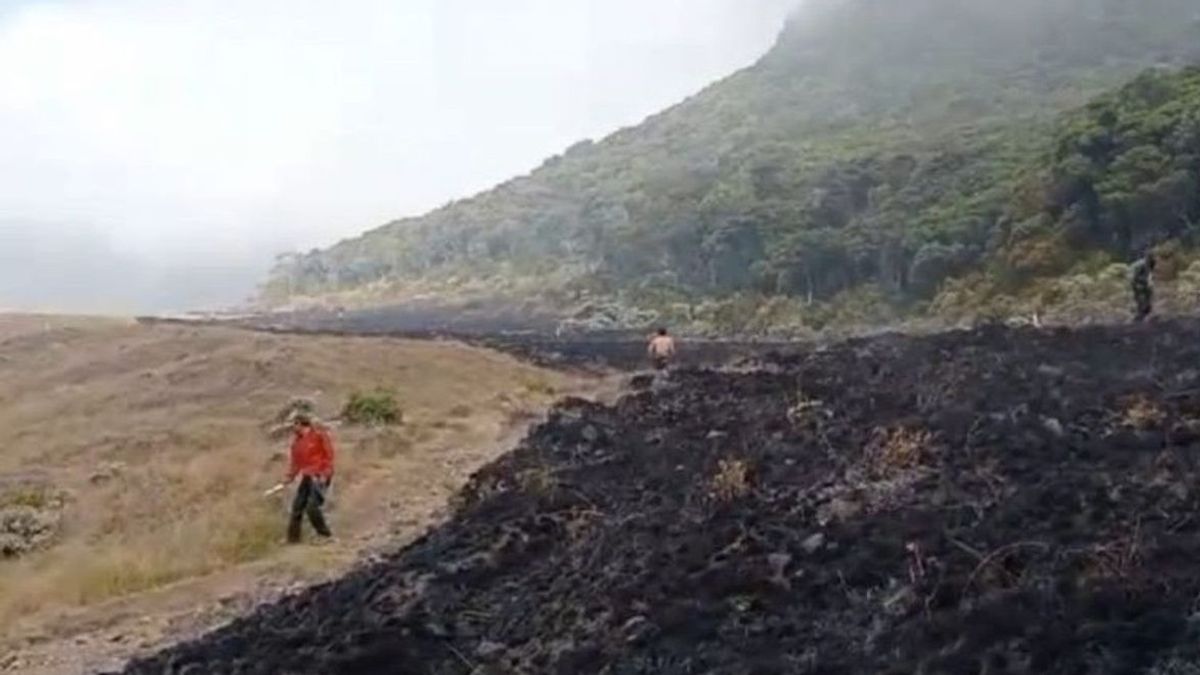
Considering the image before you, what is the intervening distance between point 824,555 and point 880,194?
266 ft

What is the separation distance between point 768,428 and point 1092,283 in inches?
1239

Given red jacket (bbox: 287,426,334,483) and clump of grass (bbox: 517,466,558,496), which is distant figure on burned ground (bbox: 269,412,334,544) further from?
clump of grass (bbox: 517,466,558,496)

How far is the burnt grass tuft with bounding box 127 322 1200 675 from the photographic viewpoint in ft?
41.3

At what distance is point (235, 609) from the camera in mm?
20422

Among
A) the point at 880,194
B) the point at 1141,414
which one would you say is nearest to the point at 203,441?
the point at 1141,414

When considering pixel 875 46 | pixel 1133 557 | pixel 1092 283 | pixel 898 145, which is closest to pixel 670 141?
pixel 875 46

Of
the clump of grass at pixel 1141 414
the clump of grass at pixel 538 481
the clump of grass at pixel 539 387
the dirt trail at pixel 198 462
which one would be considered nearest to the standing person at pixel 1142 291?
the dirt trail at pixel 198 462

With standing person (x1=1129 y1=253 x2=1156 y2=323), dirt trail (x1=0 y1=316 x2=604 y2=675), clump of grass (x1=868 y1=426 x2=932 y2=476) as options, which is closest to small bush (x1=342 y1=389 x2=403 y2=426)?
dirt trail (x1=0 y1=316 x2=604 y2=675)

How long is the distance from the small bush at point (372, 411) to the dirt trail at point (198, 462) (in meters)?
0.49

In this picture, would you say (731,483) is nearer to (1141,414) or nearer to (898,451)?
(898,451)

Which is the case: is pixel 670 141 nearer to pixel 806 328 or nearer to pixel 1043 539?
pixel 806 328

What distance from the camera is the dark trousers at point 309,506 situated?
23422mm

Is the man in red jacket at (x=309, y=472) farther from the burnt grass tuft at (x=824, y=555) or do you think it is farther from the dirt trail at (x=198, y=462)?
the burnt grass tuft at (x=824, y=555)

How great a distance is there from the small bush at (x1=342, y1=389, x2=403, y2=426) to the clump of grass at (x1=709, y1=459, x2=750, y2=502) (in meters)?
13.4
